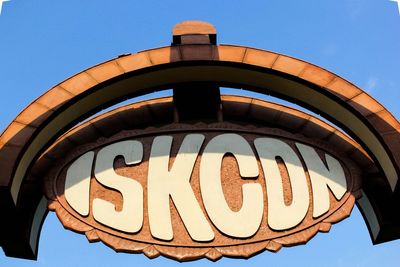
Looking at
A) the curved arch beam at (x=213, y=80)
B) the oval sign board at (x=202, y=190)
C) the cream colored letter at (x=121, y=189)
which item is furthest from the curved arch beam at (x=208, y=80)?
the cream colored letter at (x=121, y=189)

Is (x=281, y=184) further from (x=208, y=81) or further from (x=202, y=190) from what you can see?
(x=208, y=81)

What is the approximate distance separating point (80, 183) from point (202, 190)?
234 cm

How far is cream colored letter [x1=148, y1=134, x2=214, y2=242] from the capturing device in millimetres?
11250

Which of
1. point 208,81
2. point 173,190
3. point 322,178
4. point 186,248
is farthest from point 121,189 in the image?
point 322,178

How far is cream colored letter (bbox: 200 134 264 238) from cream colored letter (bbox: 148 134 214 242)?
23 cm

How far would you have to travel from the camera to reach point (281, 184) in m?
11.9

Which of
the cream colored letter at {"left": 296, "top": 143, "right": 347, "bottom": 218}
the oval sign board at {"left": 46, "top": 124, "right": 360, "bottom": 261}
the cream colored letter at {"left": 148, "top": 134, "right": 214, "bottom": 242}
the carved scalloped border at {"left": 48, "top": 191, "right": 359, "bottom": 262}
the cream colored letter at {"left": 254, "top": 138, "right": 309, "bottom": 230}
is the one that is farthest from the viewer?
the cream colored letter at {"left": 296, "top": 143, "right": 347, "bottom": 218}

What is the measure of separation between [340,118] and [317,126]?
0.76m

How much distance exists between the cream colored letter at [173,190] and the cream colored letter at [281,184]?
1233 millimetres

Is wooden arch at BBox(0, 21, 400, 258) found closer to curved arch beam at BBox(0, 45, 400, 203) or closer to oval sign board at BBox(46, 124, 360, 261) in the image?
curved arch beam at BBox(0, 45, 400, 203)

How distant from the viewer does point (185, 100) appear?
1320cm

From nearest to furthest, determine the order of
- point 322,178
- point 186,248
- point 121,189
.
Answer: point 186,248 < point 121,189 < point 322,178

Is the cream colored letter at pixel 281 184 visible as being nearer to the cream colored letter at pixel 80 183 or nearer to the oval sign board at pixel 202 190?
the oval sign board at pixel 202 190

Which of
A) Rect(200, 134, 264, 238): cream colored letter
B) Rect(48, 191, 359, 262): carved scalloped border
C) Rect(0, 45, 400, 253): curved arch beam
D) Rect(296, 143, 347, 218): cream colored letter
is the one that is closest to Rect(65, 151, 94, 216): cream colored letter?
Rect(48, 191, 359, 262): carved scalloped border
